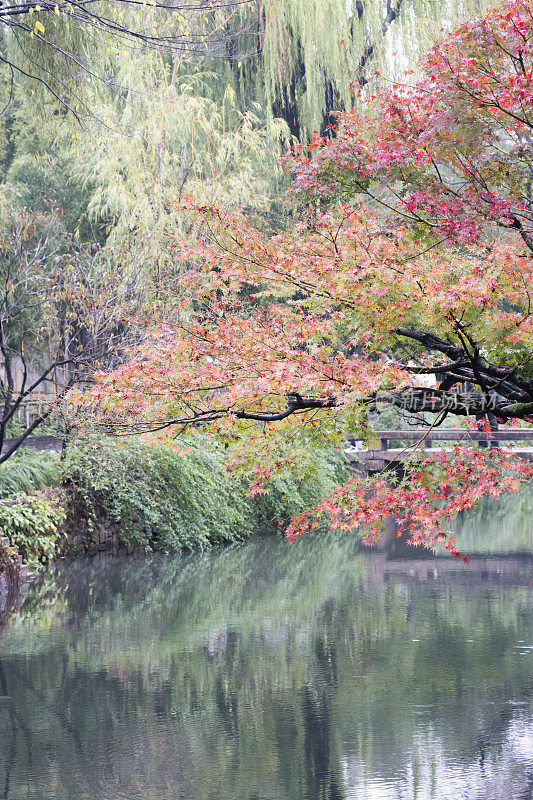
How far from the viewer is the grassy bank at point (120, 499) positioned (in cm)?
1384


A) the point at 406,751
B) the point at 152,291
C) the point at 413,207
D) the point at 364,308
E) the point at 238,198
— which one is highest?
the point at 238,198

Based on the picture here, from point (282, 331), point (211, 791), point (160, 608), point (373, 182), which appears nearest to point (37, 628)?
point (160, 608)

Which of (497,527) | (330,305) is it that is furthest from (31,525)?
(497,527)

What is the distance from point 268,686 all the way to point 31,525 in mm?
6448

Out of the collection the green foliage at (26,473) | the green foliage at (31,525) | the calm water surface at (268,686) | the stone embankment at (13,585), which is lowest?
the calm water surface at (268,686)

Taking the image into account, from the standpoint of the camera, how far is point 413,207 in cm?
790

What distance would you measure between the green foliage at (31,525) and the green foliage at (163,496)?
94cm

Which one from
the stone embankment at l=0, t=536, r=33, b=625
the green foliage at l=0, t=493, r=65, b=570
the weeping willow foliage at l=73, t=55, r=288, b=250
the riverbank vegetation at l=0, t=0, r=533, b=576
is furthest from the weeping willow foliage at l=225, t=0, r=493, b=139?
the stone embankment at l=0, t=536, r=33, b=625

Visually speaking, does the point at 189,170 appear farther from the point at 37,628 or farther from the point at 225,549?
the point at 37,628

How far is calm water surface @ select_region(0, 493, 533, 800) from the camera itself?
235 inches

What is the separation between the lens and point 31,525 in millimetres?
13609

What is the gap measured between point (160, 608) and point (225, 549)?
17.0ft

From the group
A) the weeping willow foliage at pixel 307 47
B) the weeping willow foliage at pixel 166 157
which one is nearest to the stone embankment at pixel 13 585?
the weeping willow foliage at pixel 166 157

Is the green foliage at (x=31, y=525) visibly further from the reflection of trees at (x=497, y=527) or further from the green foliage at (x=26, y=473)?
the reflection of trees at (x=497, y=527)
